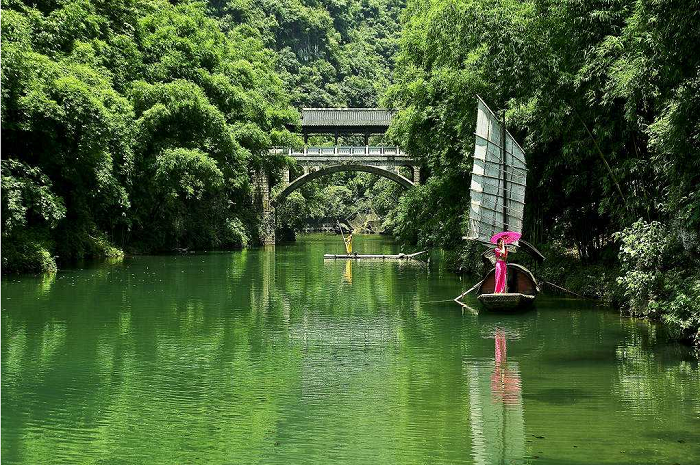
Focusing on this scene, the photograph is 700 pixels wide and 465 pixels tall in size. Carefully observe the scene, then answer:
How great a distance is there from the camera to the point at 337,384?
979cm

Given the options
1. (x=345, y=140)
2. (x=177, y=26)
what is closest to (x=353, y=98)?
(x=345, y=140)

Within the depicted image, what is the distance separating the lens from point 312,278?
24.9 m

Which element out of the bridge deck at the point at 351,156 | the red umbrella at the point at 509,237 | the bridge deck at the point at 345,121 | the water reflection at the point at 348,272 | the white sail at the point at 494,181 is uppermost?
the bridge deck at the point at 345,121

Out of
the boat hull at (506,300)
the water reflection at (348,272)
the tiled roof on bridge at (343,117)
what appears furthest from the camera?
the tiled roof on bridge at (343,117)

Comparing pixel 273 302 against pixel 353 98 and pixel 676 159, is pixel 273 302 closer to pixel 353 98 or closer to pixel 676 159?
pixel 676 159

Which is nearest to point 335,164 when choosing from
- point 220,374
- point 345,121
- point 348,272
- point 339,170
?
point 339,170

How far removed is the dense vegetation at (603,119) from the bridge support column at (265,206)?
24.6 meters

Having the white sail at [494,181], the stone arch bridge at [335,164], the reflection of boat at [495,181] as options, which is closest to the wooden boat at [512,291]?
the reflection of boat at [495,181]

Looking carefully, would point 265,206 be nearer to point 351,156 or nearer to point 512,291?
point 351,156

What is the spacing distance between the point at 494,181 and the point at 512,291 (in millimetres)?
3081

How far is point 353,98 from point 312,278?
61.0 meters

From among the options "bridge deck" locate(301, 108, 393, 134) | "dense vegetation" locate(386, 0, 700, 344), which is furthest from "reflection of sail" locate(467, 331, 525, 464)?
"bridge deck" locate(301, 108, 393, 134)

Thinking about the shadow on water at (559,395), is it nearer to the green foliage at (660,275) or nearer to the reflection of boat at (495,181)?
the green foliage at (660,275)

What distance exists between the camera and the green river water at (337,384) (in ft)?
23.9
